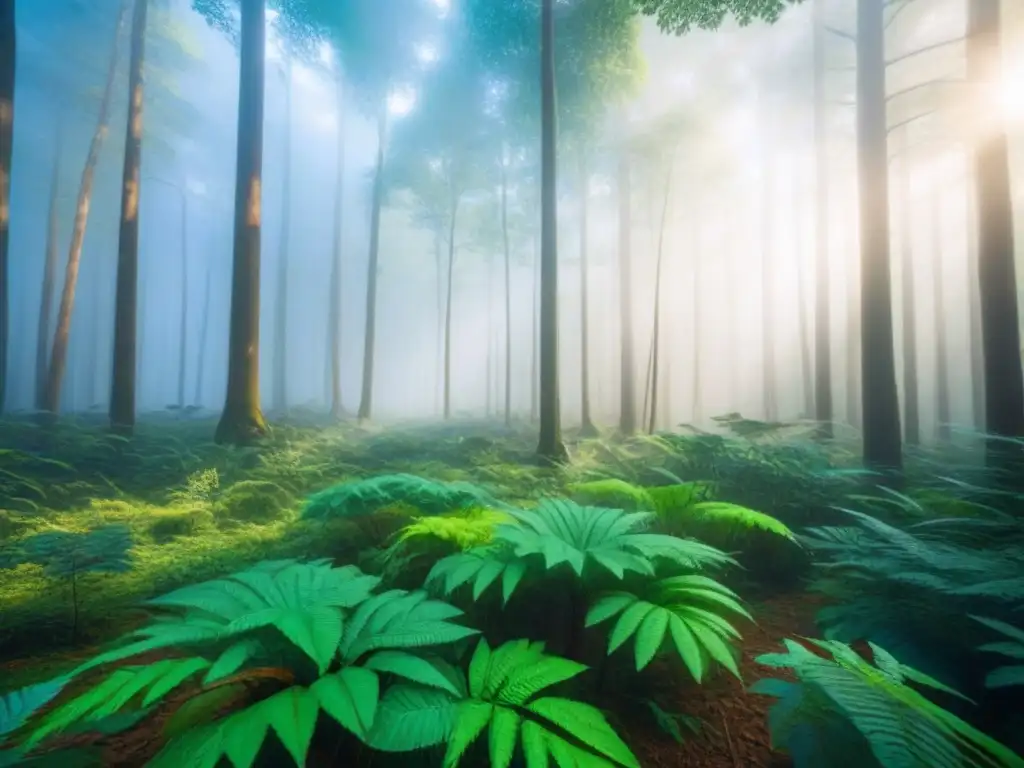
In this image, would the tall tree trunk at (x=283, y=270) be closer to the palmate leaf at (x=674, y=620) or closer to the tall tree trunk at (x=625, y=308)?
the tall tree trunk at (x=625, y=308)

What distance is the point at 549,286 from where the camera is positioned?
845cm

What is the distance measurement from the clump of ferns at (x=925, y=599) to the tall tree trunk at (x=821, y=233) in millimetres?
10129

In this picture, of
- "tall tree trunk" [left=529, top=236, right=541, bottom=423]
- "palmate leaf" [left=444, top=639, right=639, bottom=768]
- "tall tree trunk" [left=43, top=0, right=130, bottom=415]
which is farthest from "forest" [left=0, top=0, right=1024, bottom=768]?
"tall tree trunk" [left=529, top=236, right=541, bottom=423]

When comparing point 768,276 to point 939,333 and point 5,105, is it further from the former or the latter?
point 5,105

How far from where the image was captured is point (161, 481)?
672 centimetres

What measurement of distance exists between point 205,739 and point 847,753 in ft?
6.38

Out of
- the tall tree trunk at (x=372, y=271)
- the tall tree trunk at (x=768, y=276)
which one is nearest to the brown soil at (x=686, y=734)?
the tall tree trunk at (x=372, y=271)

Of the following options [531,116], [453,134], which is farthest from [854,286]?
[453,134]

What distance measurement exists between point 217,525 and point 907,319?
18.1 metres

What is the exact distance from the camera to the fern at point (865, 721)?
1.11 metres

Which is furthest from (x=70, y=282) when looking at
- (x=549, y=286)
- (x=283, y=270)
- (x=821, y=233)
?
(x=821, y=233)

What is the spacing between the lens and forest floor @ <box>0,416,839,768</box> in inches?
72.7

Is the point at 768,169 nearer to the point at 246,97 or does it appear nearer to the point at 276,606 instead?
the point at 246,97

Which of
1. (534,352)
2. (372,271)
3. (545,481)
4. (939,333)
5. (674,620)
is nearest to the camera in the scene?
(674,620)
